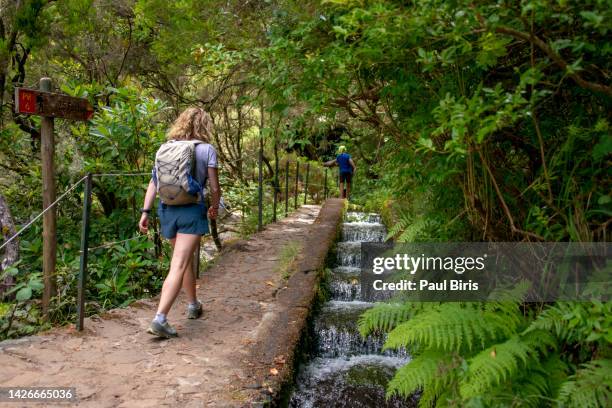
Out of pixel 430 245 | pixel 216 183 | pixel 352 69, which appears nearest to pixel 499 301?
pixel 430 245

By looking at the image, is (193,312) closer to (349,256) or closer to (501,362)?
(501,362)

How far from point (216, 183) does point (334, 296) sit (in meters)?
2.77

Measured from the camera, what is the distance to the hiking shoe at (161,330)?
3983 mm

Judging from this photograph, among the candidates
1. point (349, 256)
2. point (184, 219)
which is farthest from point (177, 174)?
point (349, 256)

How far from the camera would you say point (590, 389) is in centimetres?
229

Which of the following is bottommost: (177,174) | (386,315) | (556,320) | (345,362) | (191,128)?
(345,362)

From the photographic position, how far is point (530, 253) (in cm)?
322

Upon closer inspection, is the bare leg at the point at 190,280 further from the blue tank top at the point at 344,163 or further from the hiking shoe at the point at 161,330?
the blue tank top at the point at 344,163

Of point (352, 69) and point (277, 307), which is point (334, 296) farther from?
point (352, 69)

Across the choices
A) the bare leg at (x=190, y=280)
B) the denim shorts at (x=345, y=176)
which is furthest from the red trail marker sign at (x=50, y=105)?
the denim shorts at (x=345, y=176)

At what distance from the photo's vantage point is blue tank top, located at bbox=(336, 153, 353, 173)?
13.9 meters

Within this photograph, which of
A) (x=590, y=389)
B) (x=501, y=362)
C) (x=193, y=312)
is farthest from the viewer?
(x=193, y=312)

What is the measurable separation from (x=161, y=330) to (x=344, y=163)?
34.5 ft

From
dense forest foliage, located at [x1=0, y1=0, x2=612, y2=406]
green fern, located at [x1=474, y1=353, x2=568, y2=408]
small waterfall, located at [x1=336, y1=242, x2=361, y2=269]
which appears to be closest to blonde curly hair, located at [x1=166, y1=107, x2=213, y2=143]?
dense forest foliage, located at [x1=0, y1=0, x2=612, y2=406]
